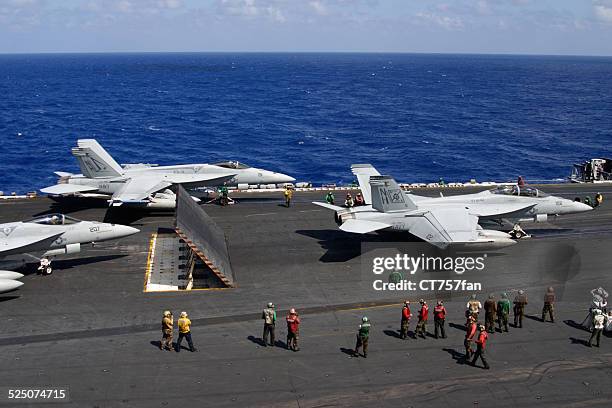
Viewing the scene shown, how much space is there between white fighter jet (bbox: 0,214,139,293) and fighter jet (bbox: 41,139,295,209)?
10.4 m

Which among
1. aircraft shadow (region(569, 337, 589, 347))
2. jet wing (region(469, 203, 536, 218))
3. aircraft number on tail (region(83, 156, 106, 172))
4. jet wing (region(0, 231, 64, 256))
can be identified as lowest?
aircraft shadow (region(569, 337, 589, 347))

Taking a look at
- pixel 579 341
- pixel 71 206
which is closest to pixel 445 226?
pixel 579 341

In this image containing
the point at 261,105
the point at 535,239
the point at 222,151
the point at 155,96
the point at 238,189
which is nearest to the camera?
the point at 535,239

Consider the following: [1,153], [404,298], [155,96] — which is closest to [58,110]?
[155,96]

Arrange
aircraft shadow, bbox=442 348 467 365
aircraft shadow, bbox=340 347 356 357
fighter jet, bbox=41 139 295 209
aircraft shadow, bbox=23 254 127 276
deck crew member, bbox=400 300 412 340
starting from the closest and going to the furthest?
aircraft shadow, bbox=442 348 467 365 → aircraft shadow, bbox=340 347 356 357 → deck crew member, bbox=400 300 412 340 → aircraft shadow, bbox=23 254 127 276 → fighter jet, bbox=41 139 295 209

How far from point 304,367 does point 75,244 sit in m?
14.6

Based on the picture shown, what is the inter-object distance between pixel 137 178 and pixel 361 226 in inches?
728

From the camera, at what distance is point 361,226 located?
31.7 meters

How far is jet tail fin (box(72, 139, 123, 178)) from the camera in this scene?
142 ft

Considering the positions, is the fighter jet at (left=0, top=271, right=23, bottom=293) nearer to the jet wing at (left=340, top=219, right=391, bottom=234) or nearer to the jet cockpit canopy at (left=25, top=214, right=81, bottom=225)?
the jet cockpit canopy at (left=25, top=214, right=81, bottom=225)

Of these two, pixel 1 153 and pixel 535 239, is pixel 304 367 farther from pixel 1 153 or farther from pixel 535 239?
pixel 1 153

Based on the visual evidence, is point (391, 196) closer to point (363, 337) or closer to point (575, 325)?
point (575, 325)

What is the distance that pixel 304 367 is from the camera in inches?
802

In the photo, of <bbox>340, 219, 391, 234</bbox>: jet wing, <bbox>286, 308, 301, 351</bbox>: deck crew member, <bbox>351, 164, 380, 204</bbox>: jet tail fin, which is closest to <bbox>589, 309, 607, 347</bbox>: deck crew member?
<bbox>286, 308, 301, 351</bbox>: deck crew member
